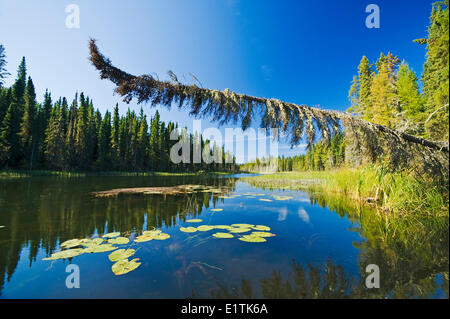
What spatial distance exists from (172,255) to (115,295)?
3.03 feet

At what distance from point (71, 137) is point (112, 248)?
120 ft

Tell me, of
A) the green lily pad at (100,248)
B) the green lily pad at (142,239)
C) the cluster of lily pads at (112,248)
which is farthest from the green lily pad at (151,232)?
the green lily pad at (100,248)

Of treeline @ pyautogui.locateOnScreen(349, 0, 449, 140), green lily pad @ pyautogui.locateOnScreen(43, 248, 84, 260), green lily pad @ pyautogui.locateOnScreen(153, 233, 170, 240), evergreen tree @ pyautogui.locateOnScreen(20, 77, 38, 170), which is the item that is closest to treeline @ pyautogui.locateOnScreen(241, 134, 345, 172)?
treeline @ pyautogui.locateOnScreen(349, 0, 449, 140)

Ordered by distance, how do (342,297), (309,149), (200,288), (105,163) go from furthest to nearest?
(105,163) < (309,149) < (200,288) < (342,297)

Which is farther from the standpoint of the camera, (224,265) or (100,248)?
(100,248)

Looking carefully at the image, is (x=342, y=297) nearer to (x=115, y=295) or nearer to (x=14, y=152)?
(x=115, y=295)

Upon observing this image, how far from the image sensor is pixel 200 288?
6.28 ft

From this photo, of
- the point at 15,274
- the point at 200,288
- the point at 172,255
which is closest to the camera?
the point at 200,288

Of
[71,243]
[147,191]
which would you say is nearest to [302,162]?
[147,191]

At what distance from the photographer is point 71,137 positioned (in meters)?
29.2

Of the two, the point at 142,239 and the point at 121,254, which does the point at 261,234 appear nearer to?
the point at 142,239

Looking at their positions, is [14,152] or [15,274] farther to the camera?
[14,152]

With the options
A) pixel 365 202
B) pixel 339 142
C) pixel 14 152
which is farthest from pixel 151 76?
pixel 14 152

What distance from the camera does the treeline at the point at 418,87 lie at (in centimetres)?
224
